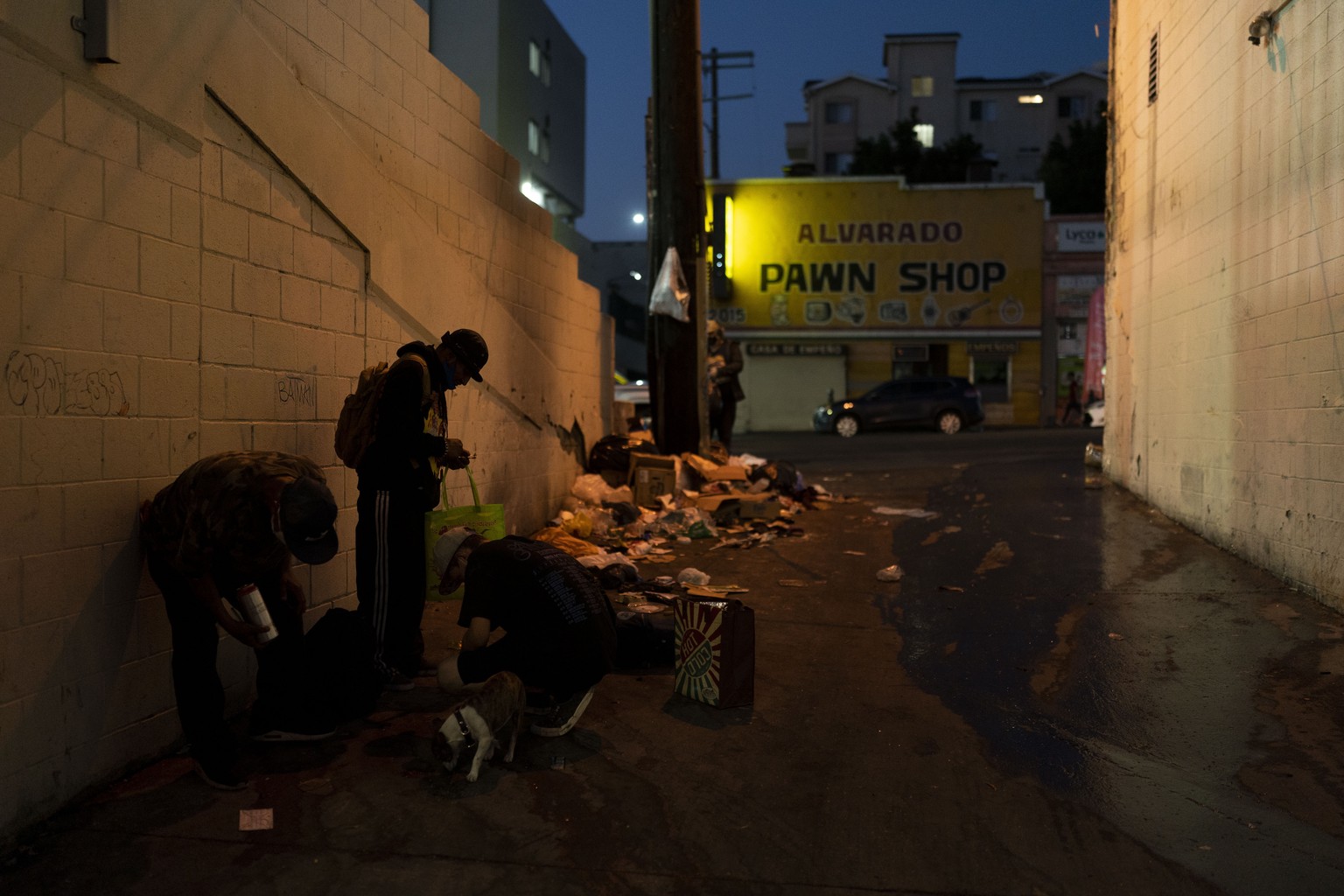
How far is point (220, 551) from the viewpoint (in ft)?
12.0

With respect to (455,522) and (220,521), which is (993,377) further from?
(220,521)

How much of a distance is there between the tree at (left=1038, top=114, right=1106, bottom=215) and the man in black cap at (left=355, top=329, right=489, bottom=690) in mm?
41738

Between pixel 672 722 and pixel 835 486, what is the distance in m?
9.27

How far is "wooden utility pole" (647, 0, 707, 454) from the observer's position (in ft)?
40.1

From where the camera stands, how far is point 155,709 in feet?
13.3

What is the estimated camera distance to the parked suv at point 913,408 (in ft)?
89.6

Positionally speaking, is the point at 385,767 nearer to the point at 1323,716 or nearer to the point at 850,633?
the point at 850,633

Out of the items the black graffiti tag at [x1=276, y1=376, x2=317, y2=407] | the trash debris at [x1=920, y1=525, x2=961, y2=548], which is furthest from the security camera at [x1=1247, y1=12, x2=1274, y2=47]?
the black graffiti tag at [x1=276, y1=376, x2=317, y2=407]

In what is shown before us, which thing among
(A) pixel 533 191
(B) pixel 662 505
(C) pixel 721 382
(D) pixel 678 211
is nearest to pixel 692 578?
(B) pixel 662 505

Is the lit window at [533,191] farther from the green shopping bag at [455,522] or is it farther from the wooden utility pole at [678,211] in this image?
the green shopping bag at [455,522]

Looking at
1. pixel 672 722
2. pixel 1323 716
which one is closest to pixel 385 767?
pixel 672 722

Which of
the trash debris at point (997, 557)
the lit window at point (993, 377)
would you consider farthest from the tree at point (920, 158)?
the trash debris at point (997, 557)

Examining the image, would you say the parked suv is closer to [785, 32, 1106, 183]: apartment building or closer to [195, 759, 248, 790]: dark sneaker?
[195, 759, 248, 790]: dark sneaker

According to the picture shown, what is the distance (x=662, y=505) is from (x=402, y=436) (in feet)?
19.0
